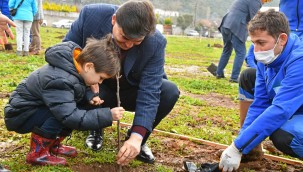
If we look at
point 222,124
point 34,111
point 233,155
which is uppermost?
point 34,111

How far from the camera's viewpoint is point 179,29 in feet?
195

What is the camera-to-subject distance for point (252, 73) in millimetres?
3422

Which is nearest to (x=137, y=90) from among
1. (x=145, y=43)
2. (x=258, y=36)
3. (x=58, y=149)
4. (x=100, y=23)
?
(x=145, y=43)

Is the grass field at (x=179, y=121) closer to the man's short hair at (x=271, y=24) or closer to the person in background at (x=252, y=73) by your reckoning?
the person in background at (x=252, y=73)

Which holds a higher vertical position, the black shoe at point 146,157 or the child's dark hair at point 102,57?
the child's dark hair at point 102,57

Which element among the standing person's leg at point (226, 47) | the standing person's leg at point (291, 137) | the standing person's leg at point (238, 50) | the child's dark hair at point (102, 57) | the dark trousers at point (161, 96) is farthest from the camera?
the standing person's leg at point (226, 47)

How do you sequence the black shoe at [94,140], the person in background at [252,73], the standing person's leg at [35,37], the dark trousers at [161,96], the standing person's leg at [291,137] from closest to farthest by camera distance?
the standing person's leg at [291,137], the dark trousers at [161,96], the black shoe at [94,140], the person in background at [252,73], the standing person's leg at [35,37]

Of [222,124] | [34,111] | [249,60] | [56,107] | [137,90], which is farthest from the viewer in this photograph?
[222,124]

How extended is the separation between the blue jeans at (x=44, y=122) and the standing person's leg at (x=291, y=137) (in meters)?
1.61

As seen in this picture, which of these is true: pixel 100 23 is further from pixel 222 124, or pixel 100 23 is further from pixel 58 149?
pixel 222 124

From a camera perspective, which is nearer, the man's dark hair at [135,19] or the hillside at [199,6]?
the man's dark hair at [135,19]

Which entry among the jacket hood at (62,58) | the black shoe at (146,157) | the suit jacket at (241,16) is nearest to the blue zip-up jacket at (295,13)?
the black shoe at (146,157)

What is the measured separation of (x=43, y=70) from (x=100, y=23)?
26.1 inches

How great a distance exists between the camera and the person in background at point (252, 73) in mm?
3420
